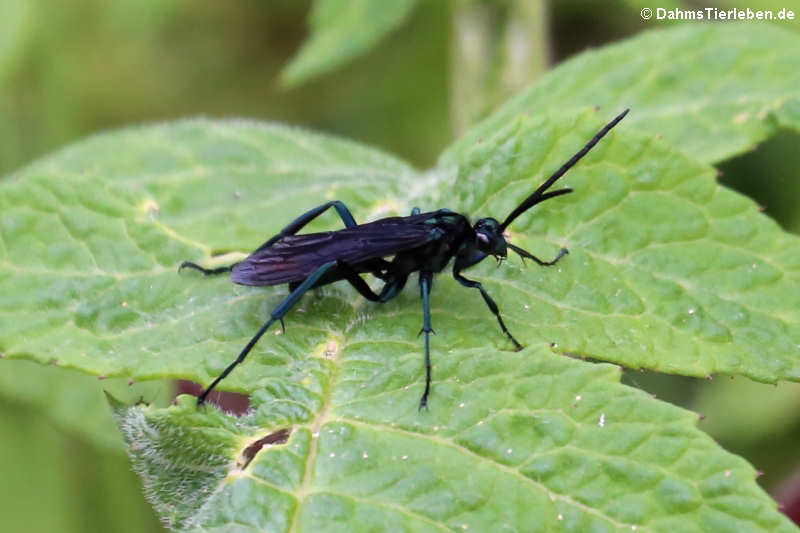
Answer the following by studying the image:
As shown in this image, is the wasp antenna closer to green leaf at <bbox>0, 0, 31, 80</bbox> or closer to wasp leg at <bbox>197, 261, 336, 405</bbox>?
wasp leg at <bbox>197, 261, 336, 405</bbox>

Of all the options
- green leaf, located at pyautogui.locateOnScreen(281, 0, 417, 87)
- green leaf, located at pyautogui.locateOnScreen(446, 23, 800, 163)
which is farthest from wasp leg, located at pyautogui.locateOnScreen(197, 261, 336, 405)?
green leaf, located at pyautogui.locateOnScreen(281, 0, 417, 87)

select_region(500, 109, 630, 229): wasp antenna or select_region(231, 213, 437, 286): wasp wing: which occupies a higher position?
select_region(500, 109, 630, 229): wasp antenna

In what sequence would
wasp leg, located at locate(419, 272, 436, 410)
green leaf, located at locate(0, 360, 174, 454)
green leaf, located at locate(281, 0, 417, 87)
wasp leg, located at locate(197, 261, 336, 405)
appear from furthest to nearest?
green leaf, located at locate(0, 360, 174, 454)
green leaf, located at locate(281, 0, 417, 87)
wasp leg, located at locate(197, 261, 336, 405)
wasp leg, located at locate(419, 272, 436, 410)

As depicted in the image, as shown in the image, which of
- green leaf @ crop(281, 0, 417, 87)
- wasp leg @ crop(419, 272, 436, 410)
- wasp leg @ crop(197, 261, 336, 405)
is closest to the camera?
wasp leg @ crop(419, 272, 436, 410)

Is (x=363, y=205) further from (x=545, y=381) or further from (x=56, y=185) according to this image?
(x=545, y=381)

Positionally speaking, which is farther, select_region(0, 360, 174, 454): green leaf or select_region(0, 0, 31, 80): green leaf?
select_region(0, 0, 31, 80): green leaf

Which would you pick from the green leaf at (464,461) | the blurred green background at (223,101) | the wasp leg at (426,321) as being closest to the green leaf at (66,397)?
the blurred green background at (223,101)
